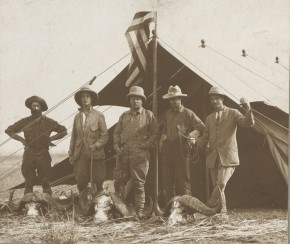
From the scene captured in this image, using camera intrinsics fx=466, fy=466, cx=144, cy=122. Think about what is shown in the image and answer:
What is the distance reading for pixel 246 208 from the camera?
473cm

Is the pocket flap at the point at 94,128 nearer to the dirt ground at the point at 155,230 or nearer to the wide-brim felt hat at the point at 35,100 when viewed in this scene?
the wide-brim felt hat at the point at 35,100

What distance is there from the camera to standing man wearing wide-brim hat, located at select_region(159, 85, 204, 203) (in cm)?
446

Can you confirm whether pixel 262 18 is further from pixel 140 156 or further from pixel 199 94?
pixel 140 156

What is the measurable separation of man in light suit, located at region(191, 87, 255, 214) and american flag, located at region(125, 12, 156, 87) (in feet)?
2.77

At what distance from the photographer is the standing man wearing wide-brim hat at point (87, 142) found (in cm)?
472

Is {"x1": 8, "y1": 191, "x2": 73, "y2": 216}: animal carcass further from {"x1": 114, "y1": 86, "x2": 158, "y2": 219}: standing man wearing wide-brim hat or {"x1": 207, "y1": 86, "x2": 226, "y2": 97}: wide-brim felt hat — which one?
{"x1": 207, "y1": 86, "x2": 226, "y2": 97}: wide-brim felt hat

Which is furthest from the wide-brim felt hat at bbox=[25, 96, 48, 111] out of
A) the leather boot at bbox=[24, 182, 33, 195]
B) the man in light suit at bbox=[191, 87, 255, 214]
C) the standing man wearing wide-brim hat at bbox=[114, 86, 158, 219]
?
the man in light suit at bbox=[191, 87, 255, 214]

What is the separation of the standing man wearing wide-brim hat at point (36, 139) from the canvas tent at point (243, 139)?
1.23 ft

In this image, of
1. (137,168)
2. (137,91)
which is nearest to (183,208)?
(137,168)

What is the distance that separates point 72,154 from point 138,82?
1012 millimetres

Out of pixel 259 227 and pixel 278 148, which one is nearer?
pixel 259 227

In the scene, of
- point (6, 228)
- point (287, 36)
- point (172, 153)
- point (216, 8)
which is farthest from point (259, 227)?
point (6, 228)

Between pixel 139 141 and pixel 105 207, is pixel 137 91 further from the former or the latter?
pixel 105 207

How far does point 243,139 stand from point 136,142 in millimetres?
1115
